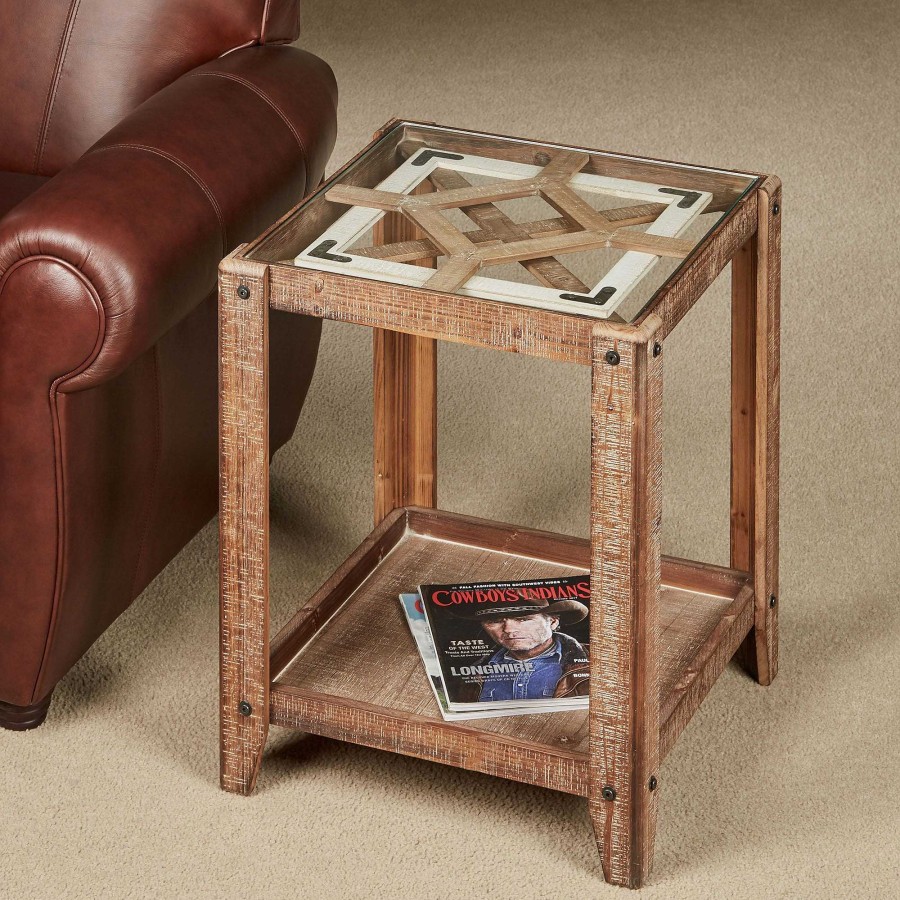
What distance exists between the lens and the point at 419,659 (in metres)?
1.72

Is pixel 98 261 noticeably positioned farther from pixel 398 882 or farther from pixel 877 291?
pixel 877 291

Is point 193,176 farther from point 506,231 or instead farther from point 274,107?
Answer: point 506,231

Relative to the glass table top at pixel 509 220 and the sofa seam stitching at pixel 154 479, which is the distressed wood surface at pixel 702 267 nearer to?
the glass table top at pixel 509 220

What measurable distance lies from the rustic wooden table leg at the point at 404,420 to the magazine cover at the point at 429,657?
17 centimetres

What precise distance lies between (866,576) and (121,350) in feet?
3.16

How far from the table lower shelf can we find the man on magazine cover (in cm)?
3

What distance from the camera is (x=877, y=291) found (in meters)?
2.61

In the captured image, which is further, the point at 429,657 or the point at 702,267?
the point at 429,657

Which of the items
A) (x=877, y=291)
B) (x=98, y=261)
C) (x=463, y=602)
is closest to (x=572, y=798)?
(x=463, y=602)

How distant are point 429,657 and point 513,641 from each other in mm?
89

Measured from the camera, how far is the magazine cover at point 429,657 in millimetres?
1609

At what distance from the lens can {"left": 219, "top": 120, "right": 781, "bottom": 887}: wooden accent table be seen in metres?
1.40

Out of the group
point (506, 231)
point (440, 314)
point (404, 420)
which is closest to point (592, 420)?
point (440, 314)

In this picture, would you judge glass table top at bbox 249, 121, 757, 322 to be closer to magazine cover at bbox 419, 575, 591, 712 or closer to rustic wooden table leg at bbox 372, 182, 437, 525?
rustic wooden table leg at bbox 372, 182, 437, 525
